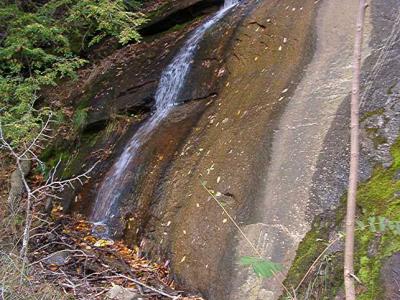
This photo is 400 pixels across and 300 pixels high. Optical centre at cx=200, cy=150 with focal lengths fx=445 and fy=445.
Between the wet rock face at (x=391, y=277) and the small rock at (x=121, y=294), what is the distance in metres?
2.26

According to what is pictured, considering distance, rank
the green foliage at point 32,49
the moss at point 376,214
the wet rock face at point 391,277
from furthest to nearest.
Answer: the green foliage at point 32,49 → the moss at point 376,214 → the wet rock face at point 391,277

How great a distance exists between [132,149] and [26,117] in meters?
1.68

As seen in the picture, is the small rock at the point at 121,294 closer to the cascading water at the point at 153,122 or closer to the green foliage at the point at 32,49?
the cascading water at the point at 153,122

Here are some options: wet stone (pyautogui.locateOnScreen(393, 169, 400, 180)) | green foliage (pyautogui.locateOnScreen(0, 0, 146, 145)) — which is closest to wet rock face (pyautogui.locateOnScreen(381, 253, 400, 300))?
wet stone (pyautogui.locateOnScreen(393, 169, 400, 180))

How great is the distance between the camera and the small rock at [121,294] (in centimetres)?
408

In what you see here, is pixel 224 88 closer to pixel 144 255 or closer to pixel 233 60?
pixel 233 60

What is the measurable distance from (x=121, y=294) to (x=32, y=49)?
19.3 ft

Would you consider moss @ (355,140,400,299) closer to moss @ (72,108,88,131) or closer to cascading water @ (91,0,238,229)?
cascading water @ (91,0,238,229)

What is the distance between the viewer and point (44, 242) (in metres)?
6.04

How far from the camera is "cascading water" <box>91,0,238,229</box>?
673cm

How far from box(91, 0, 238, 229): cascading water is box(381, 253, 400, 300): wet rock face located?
4.29 m

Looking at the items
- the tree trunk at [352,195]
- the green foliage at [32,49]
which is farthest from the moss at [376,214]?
the green foliage at [32,49]

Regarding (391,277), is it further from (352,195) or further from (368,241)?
(352,195)

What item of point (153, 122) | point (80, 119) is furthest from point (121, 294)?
point (80, 119)
